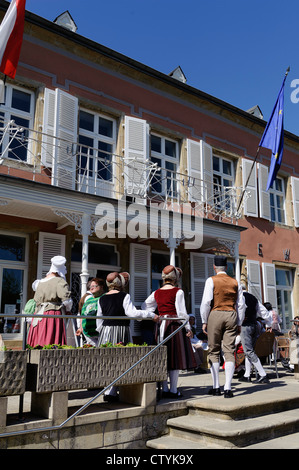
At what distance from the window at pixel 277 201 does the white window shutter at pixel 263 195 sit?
0.57 m

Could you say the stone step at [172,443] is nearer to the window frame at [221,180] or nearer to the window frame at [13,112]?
the window frame at [13,112]

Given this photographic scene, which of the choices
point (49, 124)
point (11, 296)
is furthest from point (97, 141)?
point (11, 296)

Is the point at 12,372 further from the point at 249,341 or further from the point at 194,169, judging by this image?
the point at 194,169

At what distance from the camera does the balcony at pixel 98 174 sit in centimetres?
834

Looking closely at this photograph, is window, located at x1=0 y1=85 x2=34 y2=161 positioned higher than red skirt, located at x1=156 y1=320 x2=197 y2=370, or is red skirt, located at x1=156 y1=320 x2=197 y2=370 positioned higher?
window, located at x1=0 y1=85 x2=34 y2=161

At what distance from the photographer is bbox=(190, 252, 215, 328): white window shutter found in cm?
1069

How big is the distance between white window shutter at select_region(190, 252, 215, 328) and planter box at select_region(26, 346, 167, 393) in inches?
260

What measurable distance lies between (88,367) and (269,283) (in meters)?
9.63

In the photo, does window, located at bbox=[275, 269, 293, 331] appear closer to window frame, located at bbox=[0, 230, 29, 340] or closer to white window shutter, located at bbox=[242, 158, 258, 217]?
white window shutter, located at bbox=[242, 158, 258, 217]

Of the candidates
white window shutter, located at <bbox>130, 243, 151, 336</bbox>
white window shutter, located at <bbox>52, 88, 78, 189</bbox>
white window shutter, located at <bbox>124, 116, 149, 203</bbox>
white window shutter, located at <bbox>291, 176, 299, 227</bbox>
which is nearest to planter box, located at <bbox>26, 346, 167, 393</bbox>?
white window shutter, located at <bbox>52, 88, 78, 189</bbox>

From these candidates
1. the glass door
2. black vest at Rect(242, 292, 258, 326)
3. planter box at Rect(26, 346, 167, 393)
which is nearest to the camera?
planter box at Rect(26, 346, 167, 393)
